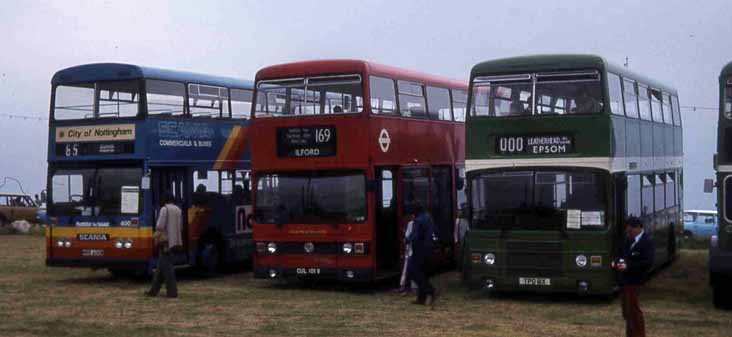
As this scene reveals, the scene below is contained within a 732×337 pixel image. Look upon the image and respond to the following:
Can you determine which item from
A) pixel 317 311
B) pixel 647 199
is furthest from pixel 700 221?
pixel 317 311

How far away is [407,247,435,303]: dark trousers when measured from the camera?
18.5m

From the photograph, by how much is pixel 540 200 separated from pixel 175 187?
8.00 meters

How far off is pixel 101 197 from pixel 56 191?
41.7 inches

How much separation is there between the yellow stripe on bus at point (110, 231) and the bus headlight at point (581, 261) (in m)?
8.24

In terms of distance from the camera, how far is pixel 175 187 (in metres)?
22.9

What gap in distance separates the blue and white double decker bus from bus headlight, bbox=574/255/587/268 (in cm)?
824

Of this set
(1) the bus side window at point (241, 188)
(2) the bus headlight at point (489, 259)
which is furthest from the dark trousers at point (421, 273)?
(1) the bus side window at point (241, 188)

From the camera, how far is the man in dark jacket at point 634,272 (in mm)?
13680

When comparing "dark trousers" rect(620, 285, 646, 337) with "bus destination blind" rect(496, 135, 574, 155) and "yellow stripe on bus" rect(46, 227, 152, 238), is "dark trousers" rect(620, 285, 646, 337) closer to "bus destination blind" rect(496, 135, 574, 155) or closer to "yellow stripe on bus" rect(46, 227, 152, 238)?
"bus destination blind" rect(496, 135, 574, 155)

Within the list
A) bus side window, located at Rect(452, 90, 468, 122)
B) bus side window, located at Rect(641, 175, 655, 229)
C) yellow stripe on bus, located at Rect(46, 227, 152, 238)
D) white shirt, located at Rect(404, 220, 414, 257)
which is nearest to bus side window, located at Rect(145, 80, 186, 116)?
yellow stripe on bus, located at Rect(46, 227, 152, 238)

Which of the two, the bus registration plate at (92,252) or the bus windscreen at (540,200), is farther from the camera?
the bus registration plate at (92,252)

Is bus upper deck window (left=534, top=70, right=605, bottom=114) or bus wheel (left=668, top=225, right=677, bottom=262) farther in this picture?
bus wheel (left=668, top=225, right=677, bottom=262)

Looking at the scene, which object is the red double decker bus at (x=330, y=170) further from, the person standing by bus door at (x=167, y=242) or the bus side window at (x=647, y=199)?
Result: the bus side window at (x=647, y=199)

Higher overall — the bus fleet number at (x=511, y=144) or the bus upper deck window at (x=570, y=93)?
the bus upper deck window at (x=570, y=93)
